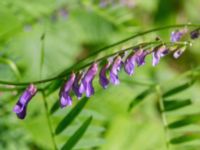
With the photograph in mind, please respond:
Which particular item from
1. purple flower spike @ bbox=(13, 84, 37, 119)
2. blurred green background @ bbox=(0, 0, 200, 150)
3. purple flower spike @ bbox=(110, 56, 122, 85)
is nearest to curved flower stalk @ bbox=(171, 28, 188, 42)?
blurred green background @ bbox=(0, 0, 200, 150)

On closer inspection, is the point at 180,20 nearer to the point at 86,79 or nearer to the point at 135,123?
the point at 135,123

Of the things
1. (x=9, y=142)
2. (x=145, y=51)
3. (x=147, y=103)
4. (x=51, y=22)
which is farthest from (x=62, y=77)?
(x=147, y=103)

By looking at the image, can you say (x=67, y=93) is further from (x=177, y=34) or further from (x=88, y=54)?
(x=177, y=34)

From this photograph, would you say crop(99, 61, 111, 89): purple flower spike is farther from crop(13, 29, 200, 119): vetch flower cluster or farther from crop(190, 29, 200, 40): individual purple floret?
crop(190, 29, 200, 40): individual purple floret

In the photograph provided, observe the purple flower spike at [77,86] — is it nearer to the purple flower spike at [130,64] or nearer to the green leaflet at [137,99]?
the purple flower spike at [130,64]

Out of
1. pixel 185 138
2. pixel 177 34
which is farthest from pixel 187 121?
pixel 177 34

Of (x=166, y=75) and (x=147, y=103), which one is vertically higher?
(x=166, y=75)
